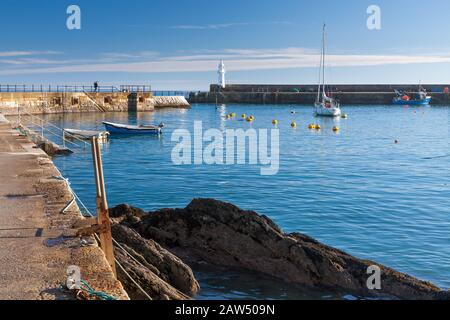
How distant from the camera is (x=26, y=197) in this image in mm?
11258

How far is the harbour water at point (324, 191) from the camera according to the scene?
14469 mm

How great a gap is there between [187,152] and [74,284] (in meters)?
31.6

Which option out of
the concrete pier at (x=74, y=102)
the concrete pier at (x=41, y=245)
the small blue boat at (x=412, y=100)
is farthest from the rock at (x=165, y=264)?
the small blue boat at (x=412, y=100)

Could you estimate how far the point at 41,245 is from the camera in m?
8.30

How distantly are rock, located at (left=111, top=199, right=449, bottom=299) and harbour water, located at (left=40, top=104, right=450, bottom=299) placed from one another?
52cm

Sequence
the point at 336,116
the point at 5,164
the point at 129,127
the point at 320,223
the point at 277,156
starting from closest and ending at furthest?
1. the point at 5,164
2. the point at 320,223
3. the point at 277,156
4. the point at 129,127
5. the point at 336,116

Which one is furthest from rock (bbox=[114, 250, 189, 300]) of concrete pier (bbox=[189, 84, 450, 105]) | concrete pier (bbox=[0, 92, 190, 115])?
concrete pier (bbox=[189, 84, 450, 105])

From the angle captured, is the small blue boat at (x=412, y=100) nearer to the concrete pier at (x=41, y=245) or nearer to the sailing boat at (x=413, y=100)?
the sailing boat at (x=413, y=100)

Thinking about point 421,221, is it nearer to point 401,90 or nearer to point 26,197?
point 26,197

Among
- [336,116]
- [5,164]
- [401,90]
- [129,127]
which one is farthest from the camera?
[401,90]

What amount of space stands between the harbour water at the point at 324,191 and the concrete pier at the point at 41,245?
3.19 meters

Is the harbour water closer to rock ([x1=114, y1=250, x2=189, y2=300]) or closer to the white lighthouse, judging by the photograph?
rock ([x1=114, y1=250, x2=189, y2=300])

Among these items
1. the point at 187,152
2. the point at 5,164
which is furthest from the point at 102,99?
the point at 5,164

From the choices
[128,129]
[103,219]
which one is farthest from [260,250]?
[128,129]
